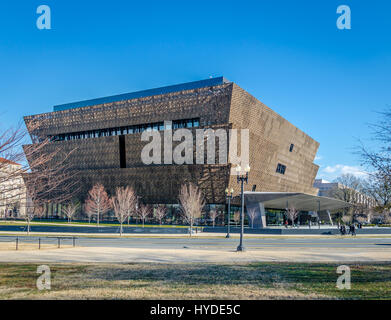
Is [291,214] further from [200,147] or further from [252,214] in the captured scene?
[200,147]

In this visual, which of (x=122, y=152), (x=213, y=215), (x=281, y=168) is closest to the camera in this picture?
(x=213, y=215)

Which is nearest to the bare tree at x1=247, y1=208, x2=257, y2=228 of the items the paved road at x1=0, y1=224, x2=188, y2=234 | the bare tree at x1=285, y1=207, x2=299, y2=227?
the bare tree at x1=285, y1=207, x2=299, y2=227

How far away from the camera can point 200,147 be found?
68250 millimetres

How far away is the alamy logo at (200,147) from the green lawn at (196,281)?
49154mm

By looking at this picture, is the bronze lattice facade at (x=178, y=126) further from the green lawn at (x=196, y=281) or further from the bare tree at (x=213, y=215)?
the green lawn at (x=196, y=281)

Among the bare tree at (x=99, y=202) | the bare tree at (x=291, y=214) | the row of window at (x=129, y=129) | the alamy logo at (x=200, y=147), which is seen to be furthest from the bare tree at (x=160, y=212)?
the bare tree at (x=291, y=214)

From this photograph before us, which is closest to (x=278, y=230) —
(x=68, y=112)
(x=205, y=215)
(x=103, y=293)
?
(x=205, y=215)

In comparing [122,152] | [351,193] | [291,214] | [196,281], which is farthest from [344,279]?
[351,193]

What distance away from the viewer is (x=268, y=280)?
42.8ft

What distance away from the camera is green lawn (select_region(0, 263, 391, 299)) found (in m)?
10.7

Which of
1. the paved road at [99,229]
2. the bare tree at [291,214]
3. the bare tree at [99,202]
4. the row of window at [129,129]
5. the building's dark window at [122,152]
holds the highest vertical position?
the row of window at [129,129]

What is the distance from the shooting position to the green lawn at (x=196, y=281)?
1070 centimetres

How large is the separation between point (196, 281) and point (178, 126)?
61.7 m

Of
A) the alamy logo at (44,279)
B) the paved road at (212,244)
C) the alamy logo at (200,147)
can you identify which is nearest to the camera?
the alamy logo at (44,279)
